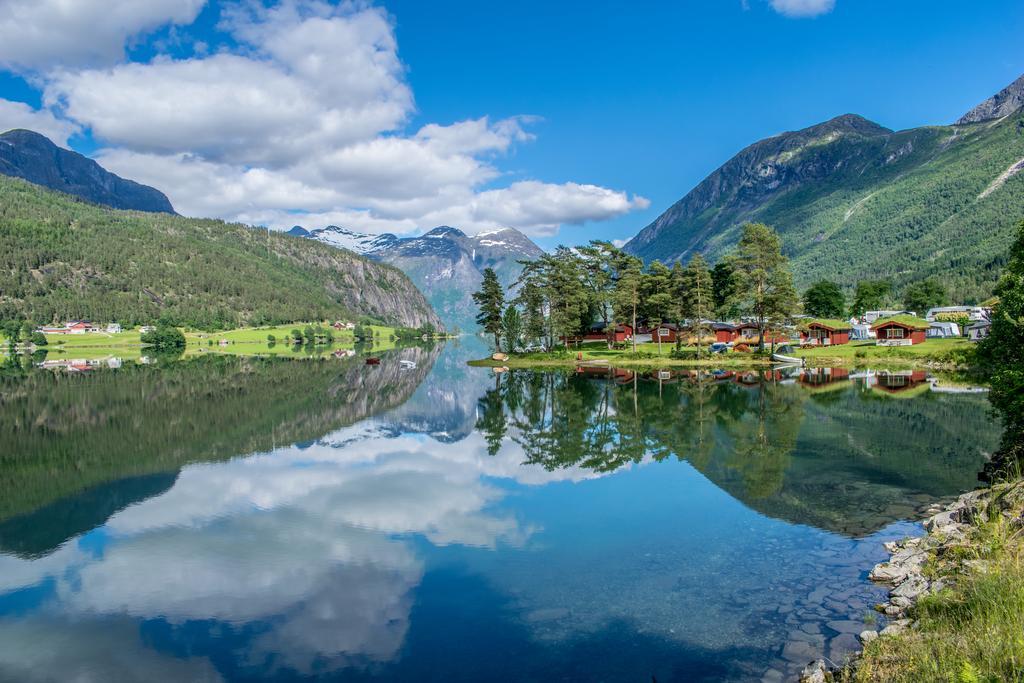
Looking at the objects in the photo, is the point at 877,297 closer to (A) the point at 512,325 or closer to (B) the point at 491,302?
(A) the point at 512,325

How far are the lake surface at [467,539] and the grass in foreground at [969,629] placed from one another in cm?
175

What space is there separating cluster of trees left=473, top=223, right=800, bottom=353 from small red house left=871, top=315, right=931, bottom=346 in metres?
22.7

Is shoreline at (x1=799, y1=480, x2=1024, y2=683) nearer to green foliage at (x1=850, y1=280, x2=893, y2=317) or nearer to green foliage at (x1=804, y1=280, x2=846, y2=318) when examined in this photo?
green foliage at (x1=804, y1=280, x2=846, y2=318)

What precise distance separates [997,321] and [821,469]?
9682mm

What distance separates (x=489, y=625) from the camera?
1424 cm

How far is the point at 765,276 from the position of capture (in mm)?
81000

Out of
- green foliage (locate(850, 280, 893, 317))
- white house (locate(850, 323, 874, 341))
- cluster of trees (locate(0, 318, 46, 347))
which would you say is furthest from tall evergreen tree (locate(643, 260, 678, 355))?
cluster of trees (locate(0, 318, 46, 347))

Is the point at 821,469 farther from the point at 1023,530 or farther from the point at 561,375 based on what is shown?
the point at 561,375

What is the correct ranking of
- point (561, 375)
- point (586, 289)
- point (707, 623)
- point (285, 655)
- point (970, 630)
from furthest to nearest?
1. point (586, 289)
2. point (561, 375)
3. point (707, 623)
4. point (285, 655)
5. point (970, 630)

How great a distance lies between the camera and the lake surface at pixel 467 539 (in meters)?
13.2

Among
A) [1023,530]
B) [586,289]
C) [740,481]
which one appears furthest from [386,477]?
[586,289]

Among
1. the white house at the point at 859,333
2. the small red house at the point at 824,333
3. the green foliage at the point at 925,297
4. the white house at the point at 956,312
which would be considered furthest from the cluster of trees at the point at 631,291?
the green foliage at the point at 925,297

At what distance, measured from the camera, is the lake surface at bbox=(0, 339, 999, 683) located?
13.2 metres

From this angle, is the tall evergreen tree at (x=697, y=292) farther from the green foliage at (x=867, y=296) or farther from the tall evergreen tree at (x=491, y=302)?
the green foliage at (x=867, y=296)
